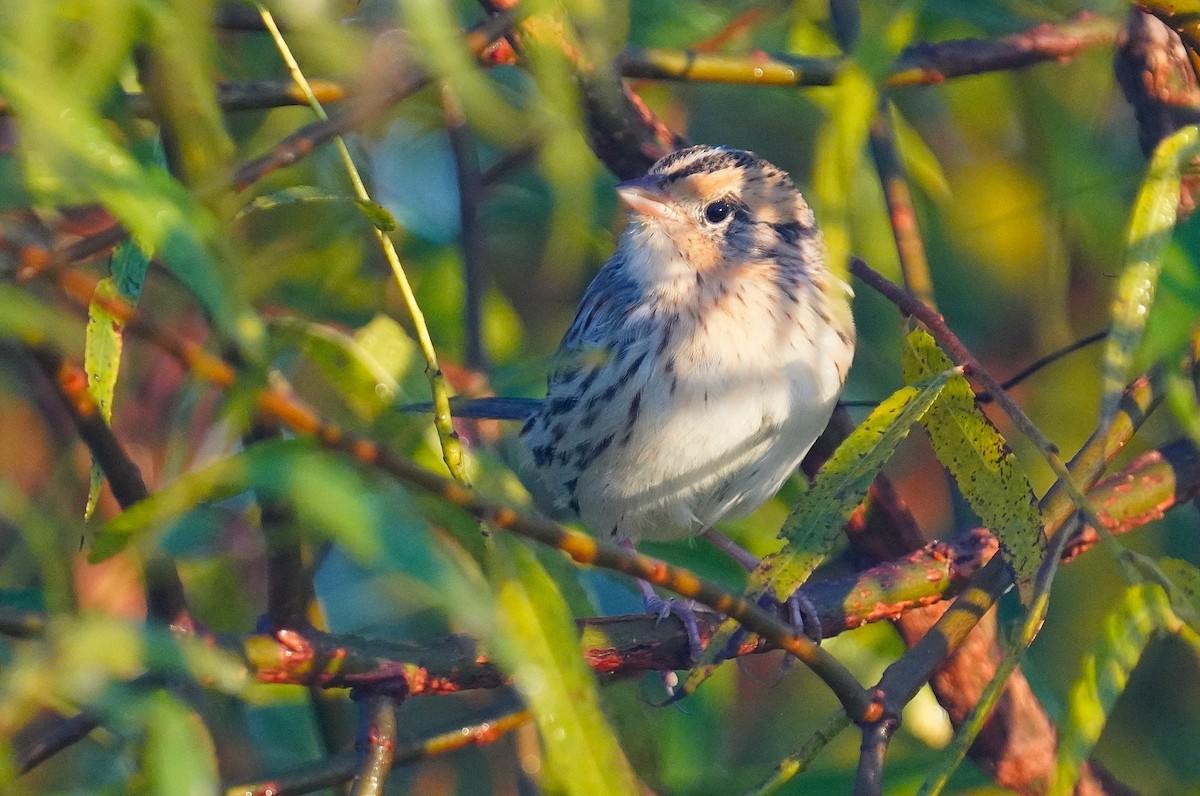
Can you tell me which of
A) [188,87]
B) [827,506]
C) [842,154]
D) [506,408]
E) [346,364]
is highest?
[188,87]

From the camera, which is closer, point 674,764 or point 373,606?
point 674,764

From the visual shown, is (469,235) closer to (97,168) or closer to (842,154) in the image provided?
(842,154)

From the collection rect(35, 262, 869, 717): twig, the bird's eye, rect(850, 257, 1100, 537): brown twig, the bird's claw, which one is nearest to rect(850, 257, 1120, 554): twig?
rect(850, 257, 1100, 537): brown twig

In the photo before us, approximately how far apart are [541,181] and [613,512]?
2.12 ft

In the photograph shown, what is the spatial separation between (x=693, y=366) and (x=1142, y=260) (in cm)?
137

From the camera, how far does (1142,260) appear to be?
1.27 m

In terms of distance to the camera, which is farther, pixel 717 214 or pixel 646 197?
pixel 717 214

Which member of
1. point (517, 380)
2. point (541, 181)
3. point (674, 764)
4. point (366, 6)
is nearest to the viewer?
point (517, 380)

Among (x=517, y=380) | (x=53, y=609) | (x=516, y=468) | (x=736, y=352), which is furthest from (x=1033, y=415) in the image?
(x=53, y=609)

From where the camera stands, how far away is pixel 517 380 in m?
1.49

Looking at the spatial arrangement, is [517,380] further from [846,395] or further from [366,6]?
[846,395]

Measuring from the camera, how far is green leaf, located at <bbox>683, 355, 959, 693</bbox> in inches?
48.6

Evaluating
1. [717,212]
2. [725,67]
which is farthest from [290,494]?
[717,212]

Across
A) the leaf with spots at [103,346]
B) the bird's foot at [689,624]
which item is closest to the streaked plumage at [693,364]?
the bird's foot at [689,624]
